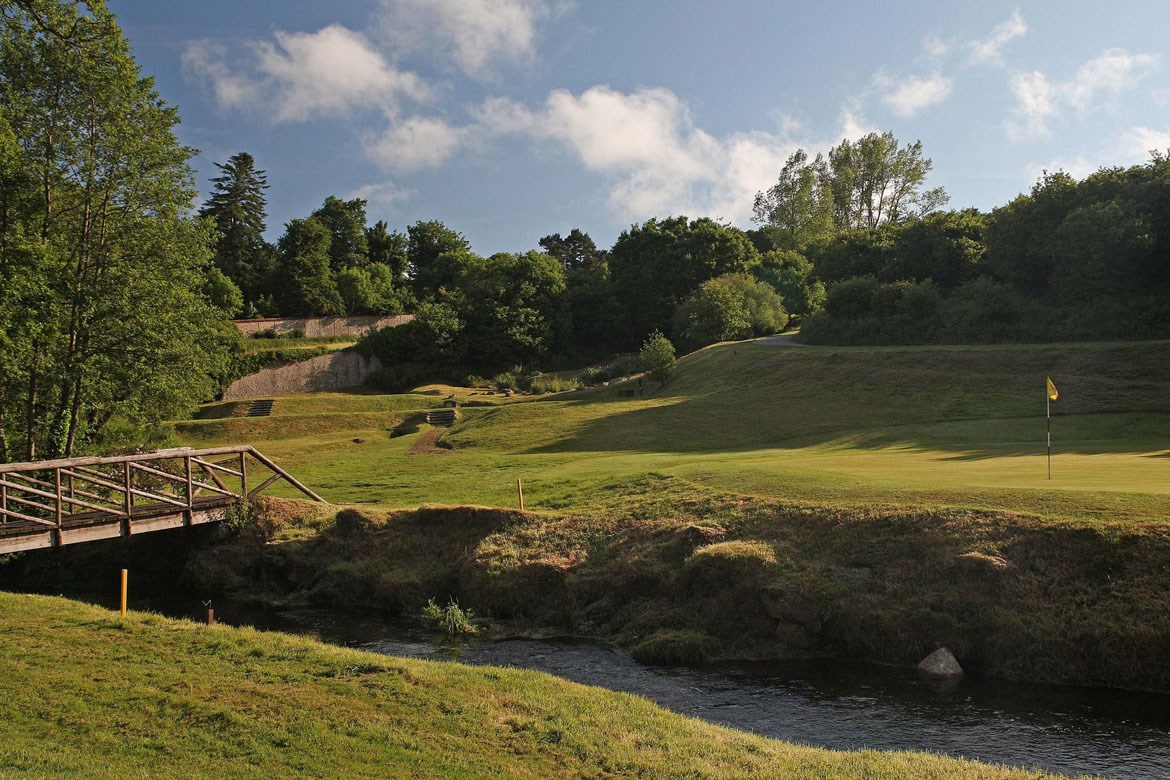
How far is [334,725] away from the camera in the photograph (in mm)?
9297

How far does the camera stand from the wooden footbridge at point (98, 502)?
699 inches

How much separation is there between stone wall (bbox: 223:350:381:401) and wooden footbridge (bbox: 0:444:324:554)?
36.2m

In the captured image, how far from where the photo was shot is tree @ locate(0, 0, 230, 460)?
21.8 metres

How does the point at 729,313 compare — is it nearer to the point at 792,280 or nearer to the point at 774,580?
the point at 792,280

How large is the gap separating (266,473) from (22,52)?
731 inches

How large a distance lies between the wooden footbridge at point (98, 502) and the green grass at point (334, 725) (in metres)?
5.99

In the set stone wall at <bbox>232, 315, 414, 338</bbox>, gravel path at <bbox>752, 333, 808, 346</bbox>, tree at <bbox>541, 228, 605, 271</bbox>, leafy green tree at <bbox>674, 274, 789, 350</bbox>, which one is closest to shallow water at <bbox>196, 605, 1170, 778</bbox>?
gravel path at <bbox>752, 333, 808, 346</bbox>

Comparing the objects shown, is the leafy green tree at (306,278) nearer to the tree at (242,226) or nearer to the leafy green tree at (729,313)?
the tree at (242,226)

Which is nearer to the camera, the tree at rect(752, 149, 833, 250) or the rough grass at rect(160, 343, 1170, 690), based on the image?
the rough grass at rect(160, 343, 1170, 690)

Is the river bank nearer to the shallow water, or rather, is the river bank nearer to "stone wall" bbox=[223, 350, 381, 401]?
the shallow water

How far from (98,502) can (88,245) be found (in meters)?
7.71

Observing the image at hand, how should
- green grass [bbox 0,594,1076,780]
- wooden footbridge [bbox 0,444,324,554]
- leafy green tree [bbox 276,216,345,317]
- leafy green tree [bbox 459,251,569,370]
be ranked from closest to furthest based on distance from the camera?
green grass [bbox 0,594,1076,780], wooden footbridge [bbox 0,444,324,554], leafy green tree [bbox 459,251,569,370], leafy green tree [bbox 276,216,345,317]

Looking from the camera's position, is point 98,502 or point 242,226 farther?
point 242,226

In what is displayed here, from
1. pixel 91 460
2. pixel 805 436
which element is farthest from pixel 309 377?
pixel 91 460
